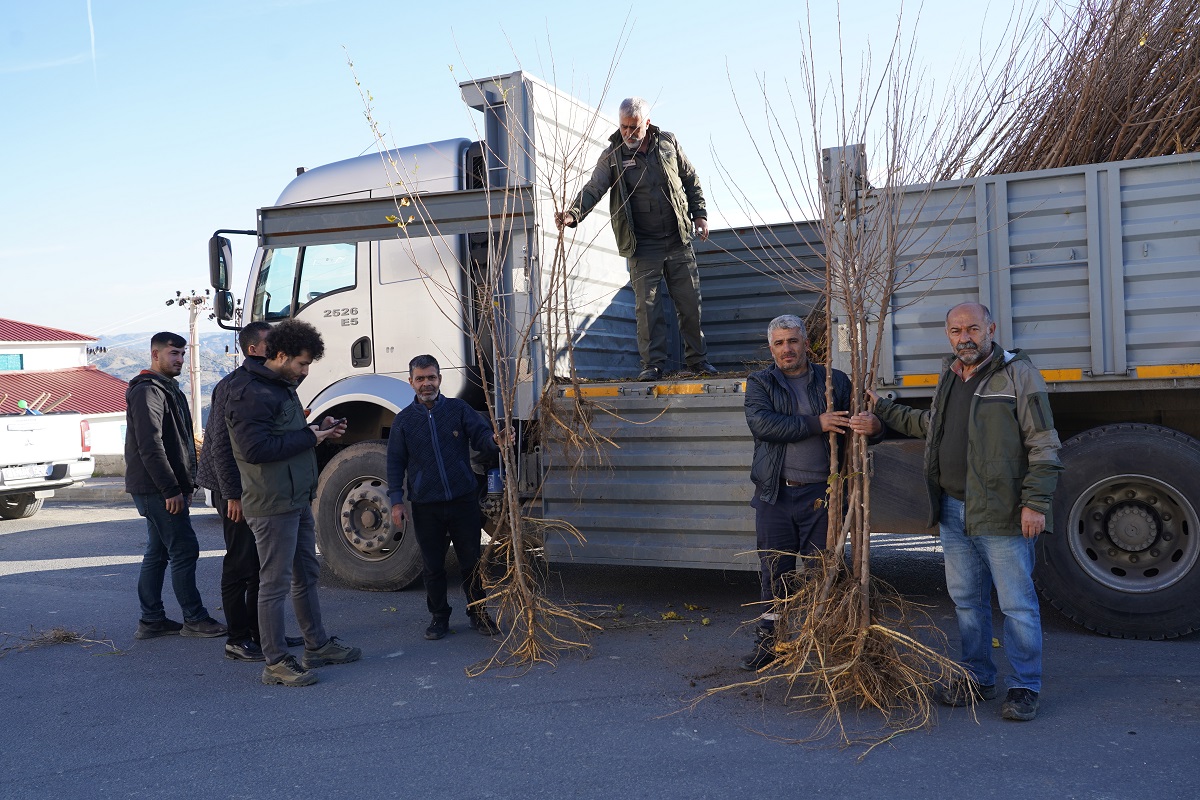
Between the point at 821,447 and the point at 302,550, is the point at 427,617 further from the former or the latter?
the point at 821,447

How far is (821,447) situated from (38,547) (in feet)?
27.6

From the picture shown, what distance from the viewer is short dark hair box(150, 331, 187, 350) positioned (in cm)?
582

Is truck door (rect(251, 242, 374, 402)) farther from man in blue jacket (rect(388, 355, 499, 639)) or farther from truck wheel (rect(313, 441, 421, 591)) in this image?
man in blue jacket (rect(388, 355, 499, 639))

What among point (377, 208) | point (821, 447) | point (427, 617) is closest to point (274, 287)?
point (377, 208)

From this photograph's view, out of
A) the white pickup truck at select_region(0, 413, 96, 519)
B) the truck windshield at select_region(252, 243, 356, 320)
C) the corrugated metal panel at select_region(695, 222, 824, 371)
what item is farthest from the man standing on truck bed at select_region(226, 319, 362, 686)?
the white pickup truck at select_region(0, 413, 96, 519)

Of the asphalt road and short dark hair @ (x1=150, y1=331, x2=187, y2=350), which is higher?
short dark hair @ (x1=150, y1=331, x2=187, y2=350)

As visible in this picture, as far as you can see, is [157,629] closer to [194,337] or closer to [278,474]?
[278,474]

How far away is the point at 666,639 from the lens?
5410mm

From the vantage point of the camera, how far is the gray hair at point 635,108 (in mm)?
6309

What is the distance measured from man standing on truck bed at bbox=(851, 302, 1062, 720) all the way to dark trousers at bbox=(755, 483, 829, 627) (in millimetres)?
576

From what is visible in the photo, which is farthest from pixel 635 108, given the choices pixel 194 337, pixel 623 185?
pixel 194 337

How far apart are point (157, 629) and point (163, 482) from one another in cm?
93

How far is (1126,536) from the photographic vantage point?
503 centimetres

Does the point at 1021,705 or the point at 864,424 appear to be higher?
the point at 864,424
